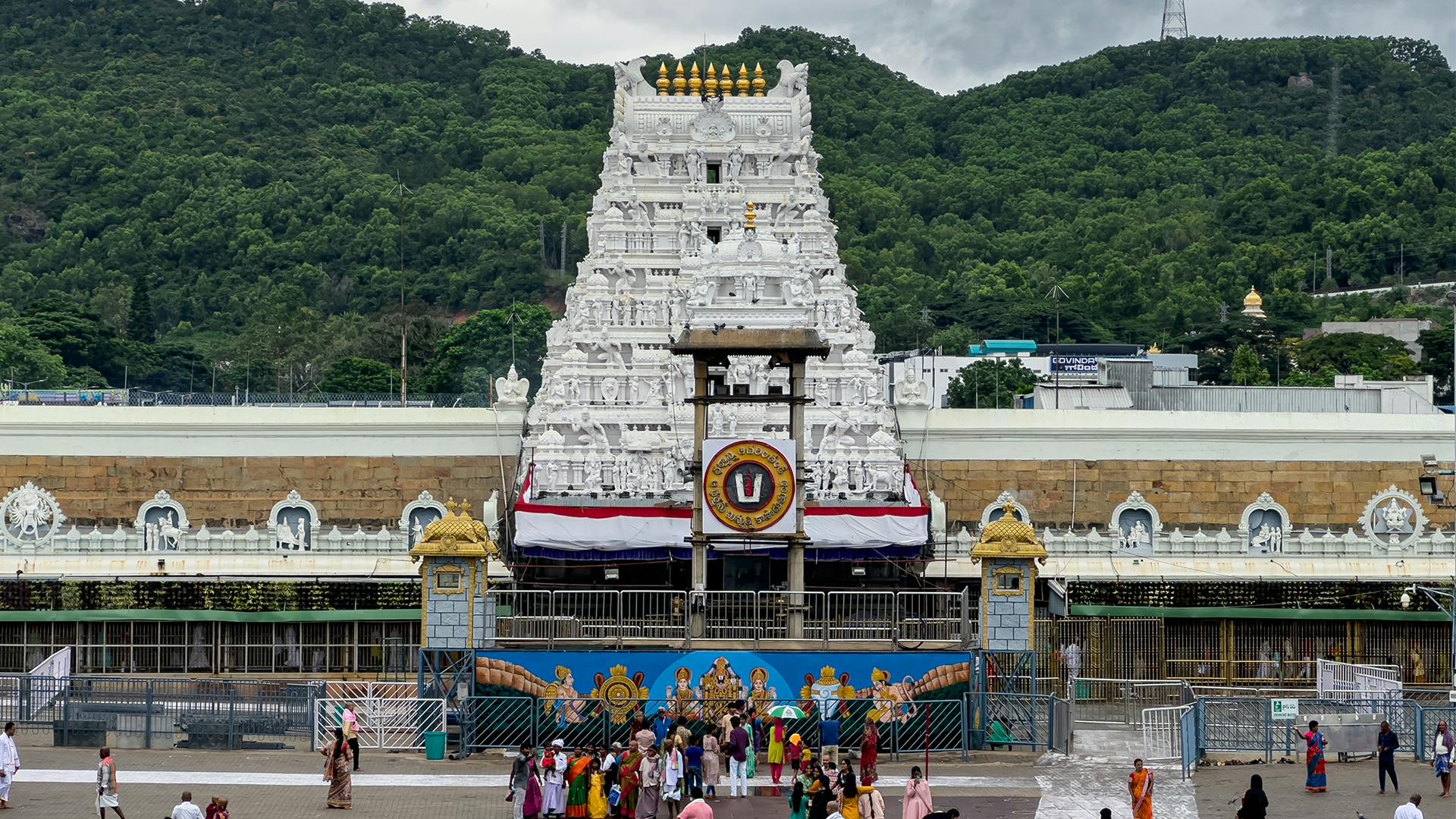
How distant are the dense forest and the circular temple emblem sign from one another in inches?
2284

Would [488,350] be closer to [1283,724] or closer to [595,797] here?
[1283,724]

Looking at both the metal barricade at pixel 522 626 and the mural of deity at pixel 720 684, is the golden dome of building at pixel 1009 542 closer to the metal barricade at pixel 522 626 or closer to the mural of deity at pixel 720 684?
the mural of deity at pixel 720 684

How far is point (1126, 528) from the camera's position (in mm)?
56688

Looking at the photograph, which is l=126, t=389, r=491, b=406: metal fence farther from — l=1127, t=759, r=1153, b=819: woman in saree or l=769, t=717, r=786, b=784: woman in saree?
l=1127, t=759, r=1153, b=819: woman in saree

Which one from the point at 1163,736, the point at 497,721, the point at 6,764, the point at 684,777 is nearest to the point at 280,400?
the point at 497,721

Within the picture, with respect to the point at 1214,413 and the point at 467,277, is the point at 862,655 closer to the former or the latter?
the point at 1214,413

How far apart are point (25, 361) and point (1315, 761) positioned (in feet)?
239

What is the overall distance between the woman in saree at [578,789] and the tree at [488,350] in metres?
65.1

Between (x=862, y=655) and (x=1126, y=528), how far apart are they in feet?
66.5

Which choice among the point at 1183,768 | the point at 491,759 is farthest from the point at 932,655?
the point at 491,759

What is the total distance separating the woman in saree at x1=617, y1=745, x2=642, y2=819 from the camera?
1281 inches

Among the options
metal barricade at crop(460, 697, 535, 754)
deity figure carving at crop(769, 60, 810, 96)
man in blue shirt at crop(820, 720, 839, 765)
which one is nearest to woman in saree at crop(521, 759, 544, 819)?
metal barricade at crop(460, 697, 535, 754)

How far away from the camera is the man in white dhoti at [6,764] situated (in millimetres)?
32094

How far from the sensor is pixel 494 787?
34500mm
